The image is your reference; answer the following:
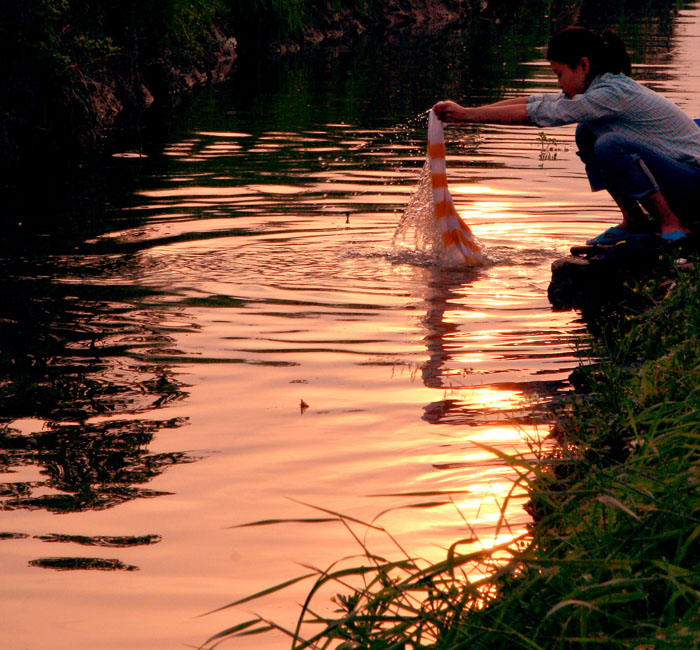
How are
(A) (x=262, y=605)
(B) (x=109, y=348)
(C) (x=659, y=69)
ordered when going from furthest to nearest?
(C) (x=659, y=69) < (B) (x=109, y=348) < (A) (x=262, y=605)

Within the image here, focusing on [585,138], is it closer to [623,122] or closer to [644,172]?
[623,122]

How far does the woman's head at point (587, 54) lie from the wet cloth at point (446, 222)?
1279mm

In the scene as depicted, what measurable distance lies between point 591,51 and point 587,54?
0.03 meters

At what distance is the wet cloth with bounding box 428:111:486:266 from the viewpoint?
320 inches

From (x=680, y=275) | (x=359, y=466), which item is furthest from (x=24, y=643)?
(x=680, y=275)

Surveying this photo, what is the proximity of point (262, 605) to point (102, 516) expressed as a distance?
2.96 ft

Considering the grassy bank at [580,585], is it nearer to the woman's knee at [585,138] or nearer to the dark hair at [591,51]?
the dark hair at [591,51]

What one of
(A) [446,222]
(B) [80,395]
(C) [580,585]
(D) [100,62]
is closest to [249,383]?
(B) [80,395]

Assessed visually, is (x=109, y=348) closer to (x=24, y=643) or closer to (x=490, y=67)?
(x=24, y=643)

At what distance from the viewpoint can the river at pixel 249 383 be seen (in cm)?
383

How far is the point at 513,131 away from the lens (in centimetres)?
1639

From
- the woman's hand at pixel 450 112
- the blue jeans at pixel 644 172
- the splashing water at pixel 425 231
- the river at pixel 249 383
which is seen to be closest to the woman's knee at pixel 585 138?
the blue jeans at pixel 644 172

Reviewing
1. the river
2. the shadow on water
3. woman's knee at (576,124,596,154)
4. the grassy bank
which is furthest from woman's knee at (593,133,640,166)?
the grassy bank

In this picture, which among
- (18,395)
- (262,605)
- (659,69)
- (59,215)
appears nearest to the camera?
(262,605)
